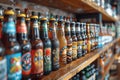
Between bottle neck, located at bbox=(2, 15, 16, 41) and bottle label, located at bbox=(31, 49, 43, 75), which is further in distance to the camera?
bottle label, located at bbox=(31, 49, 43, 75)

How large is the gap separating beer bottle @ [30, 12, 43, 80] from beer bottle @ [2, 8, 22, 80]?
0.10 m

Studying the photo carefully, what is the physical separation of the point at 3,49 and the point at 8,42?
4cm

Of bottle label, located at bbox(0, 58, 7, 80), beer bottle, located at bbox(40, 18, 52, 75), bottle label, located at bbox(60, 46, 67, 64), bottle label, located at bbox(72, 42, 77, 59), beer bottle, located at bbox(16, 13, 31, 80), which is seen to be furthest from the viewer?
bottle label, located at bbox(72, 42, 77, 59)

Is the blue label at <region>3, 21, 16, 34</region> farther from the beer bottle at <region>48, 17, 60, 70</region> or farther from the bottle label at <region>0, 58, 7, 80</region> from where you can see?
the beer bottle at <region>48, 17, 60, 70</region>

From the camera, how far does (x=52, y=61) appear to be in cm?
80

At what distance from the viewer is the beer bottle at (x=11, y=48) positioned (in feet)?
1.77

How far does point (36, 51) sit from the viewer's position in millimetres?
666

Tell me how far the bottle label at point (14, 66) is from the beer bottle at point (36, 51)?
0.11 m

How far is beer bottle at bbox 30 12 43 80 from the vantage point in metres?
0.67

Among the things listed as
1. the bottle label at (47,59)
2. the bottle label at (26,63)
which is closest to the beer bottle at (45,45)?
the bottle label at (47,59)

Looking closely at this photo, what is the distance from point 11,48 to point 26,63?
0.09 metres

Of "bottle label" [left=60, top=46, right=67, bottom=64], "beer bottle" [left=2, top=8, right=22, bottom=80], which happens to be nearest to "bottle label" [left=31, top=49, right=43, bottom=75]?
"beer bottle" [left=2, top=8, right=22, bottom=80]

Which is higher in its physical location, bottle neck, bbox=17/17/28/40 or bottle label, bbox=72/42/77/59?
bottle neck, bbox=17/17/28/40

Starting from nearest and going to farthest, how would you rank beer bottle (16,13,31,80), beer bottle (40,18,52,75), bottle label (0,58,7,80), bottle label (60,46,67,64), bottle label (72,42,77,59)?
1. bottle label (0,58,7,80)
2. beer bottle (16,13,31,80)
3. beer bottle (40,18,52,75)
4. bottle label (60,46,67,64)
5. bottle label (72,42,77,59)
